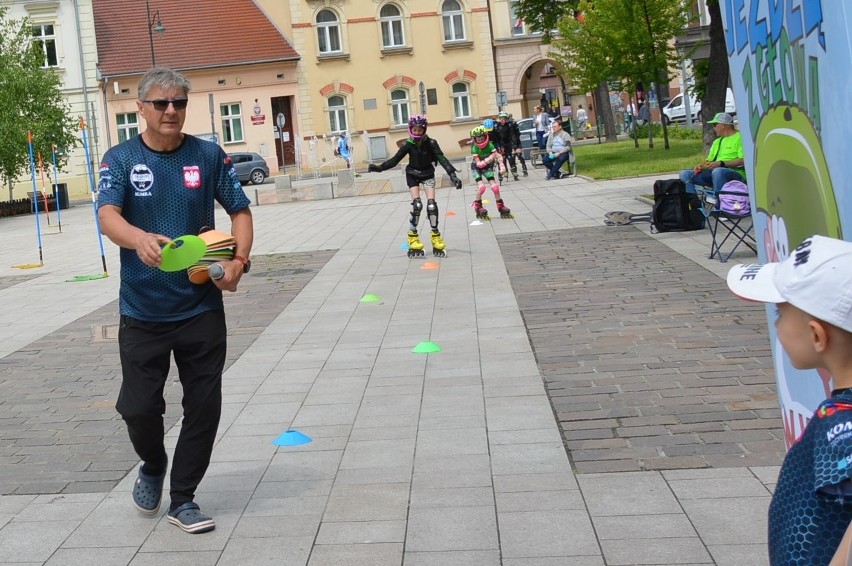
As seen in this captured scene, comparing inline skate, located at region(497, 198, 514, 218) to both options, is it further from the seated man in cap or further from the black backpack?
the seated man in cap

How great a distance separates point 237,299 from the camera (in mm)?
13133

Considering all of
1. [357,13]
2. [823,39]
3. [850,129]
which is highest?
[357,13]

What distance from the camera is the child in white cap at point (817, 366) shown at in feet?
7.33

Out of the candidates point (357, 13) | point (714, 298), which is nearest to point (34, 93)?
point (357, 13)

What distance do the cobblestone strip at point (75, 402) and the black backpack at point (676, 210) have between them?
5.38 meters

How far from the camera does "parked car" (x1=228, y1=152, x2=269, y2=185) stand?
4906cm

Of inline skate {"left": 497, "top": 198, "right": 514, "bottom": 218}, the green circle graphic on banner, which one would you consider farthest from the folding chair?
the green circle graphic on banner

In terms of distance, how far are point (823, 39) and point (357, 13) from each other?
5639cm

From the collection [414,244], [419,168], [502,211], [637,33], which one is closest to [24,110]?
[637,33]

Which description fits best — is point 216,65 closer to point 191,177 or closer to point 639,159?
point 639,159

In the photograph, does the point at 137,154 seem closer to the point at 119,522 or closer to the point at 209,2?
the point at 119,522

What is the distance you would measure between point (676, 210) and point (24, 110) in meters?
32.7

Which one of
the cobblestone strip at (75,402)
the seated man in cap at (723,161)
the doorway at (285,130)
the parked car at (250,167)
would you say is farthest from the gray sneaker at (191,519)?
the doorway at (285,130)

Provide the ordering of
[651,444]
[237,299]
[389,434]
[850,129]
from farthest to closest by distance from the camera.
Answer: [237,299], [389,434], [651,444], [850,129]
